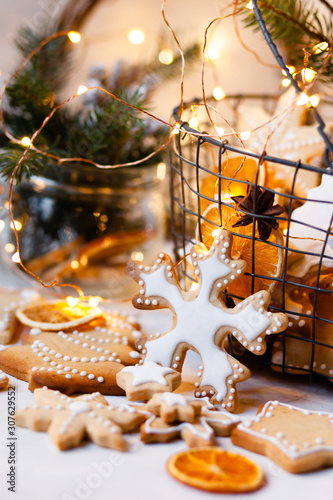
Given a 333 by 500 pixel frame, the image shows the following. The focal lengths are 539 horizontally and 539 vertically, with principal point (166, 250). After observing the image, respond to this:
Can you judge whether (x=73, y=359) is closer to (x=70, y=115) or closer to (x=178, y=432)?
(x=178, y=432)

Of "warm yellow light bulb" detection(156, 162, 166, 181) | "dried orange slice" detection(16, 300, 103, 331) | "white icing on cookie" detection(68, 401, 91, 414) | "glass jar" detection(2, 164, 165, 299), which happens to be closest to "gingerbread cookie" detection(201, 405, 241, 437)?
"white icing on cookie" detection(68, 401, 91, 414)

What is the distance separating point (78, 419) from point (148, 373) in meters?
0.09

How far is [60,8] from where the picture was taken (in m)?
1.04

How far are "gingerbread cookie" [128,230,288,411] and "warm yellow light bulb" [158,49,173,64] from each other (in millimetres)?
468

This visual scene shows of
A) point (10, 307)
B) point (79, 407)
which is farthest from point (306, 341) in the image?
point (10, 307)

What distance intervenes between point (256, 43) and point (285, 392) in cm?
73

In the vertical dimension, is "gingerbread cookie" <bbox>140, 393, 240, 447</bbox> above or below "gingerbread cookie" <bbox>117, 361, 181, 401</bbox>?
below

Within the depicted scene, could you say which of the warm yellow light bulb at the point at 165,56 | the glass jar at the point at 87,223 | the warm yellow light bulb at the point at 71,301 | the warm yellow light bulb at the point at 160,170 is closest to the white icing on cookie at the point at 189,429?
the warm yellow light bulb at the point at 71,301

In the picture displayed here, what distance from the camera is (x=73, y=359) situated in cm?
58

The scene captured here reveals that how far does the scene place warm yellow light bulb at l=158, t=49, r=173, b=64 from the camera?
900 millimetres

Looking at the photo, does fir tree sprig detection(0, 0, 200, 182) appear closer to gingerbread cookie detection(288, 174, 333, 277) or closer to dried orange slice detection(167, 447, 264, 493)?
gingerbread cookie detection(288, 174, 333, 277)

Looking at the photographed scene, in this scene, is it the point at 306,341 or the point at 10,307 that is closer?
the point at 306,341

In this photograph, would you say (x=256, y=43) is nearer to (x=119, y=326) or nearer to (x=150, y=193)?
(x=150, y=193)

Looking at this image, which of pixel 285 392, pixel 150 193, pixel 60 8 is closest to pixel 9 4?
pixel 60 8
